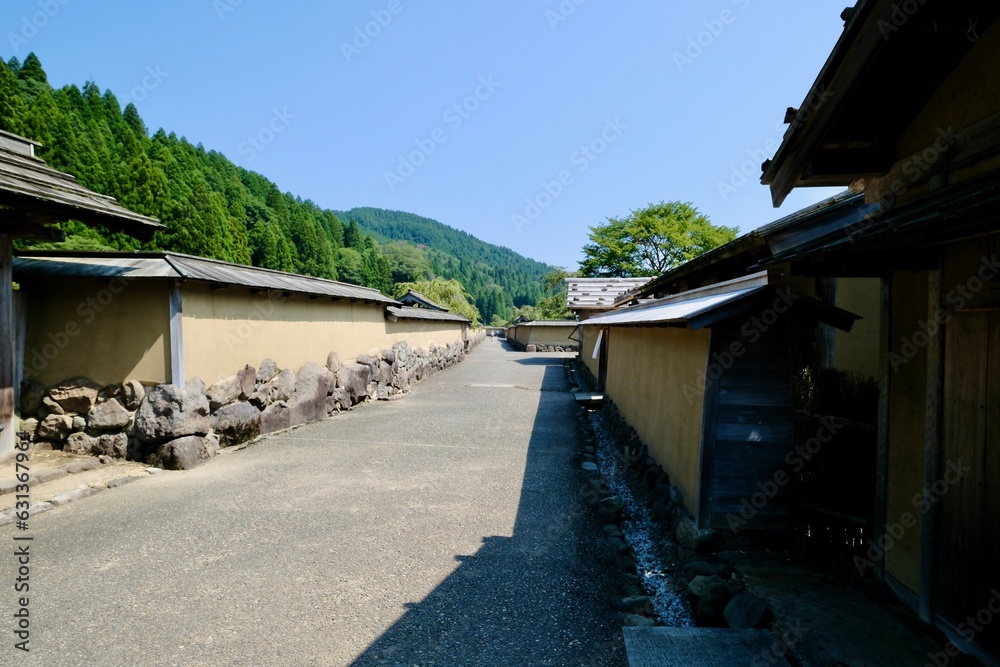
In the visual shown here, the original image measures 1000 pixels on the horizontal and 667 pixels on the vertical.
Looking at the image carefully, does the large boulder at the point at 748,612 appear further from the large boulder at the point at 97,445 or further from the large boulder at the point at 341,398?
the large boulder at the point at 341,398

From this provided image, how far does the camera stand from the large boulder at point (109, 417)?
6973 millimetres

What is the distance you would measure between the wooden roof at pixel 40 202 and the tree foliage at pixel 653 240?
3199 cm

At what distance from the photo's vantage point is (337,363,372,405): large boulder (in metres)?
12.1

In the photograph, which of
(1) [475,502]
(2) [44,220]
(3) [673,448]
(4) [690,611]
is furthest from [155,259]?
(4) [690,611]

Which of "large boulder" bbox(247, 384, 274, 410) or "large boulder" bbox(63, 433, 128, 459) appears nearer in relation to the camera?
"large boulder" bbox(63, 433, 128, 459)

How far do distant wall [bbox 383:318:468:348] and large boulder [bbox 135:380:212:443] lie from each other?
8.62 m

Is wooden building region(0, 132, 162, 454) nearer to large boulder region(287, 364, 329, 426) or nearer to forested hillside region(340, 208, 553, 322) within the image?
large boulder region(287, 364, 329, 426)

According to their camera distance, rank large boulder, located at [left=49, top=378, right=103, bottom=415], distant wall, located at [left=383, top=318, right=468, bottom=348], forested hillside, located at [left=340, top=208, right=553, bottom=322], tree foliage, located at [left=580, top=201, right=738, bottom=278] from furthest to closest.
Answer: forested hillside, located at [left=340, top=208, right=553, bottom=322] → tree foliage, located at [left=580, top=201, right=738, bottom=278] → distant wall, located at [left=383, top=318, right=468, bottom=348] → large boulder, located at [left=49, top=378, right=103, bottom=415]

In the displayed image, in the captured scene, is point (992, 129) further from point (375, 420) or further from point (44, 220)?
point (375, 420)

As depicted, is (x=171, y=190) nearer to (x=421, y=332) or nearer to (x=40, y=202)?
(x=421, y=332)

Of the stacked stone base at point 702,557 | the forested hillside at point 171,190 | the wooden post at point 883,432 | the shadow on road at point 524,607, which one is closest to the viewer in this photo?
the shadow on road at point 524,607

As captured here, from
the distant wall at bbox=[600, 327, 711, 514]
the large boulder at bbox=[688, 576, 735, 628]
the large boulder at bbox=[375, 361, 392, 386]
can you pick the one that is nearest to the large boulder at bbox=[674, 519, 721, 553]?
the distant wall at bbox=[600, 327, 711, 514]

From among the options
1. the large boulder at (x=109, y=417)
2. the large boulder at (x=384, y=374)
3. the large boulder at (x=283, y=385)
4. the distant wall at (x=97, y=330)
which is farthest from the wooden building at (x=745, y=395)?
the large boulder at (x=384, y=374)

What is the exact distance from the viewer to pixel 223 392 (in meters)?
7.91
